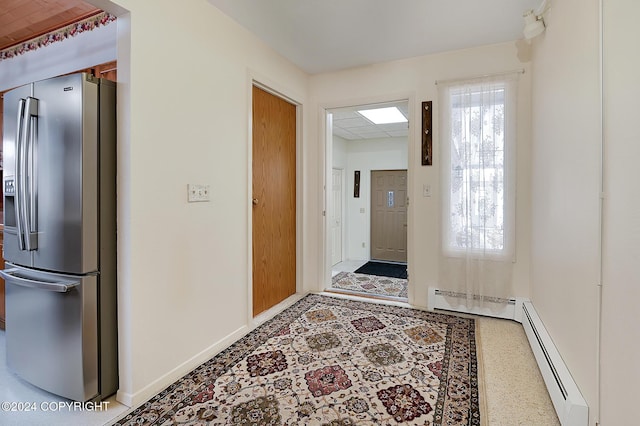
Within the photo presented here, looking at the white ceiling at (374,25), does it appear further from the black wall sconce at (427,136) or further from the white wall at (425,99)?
the black wall sconce at (427,136)

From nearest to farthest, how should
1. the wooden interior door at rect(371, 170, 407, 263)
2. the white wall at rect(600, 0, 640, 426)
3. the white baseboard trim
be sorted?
the white wall at rect(600, 0, 640, 426) < the white baseboard trim < the wooden interior door at rect(371, 170, 407, 263)

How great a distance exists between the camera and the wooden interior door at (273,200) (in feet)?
9.90

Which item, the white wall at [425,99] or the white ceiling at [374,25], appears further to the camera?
the white wall at [425,99]

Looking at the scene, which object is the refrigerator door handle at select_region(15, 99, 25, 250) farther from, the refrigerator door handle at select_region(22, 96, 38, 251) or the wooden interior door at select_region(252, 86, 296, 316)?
the wooden interior door at select_region(252, 86, 296, 316)

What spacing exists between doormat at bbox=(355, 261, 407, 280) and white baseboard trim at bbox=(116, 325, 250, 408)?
3019 millimetres

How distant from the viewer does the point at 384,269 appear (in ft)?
18.4

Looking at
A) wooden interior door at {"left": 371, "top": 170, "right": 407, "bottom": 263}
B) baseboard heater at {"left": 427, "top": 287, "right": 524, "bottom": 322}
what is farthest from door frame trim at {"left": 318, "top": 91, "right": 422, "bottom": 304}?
wooden interior door at {"left": 371, "top": 170, "right": 407, "bottom": 263}

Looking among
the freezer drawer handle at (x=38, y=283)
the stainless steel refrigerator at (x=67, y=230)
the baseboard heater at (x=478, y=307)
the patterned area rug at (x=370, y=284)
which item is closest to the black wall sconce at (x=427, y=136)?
the baseboard heater at (x=478, y=307)

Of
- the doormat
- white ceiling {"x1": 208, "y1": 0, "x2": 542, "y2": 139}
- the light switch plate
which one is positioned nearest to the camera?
the light switch plate

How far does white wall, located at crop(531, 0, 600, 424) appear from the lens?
1.45 metres

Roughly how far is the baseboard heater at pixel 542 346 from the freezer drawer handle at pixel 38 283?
2574 mm

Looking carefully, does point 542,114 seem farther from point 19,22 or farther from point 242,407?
point 19,22

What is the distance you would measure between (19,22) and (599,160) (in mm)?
4006

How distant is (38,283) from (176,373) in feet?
3.15
